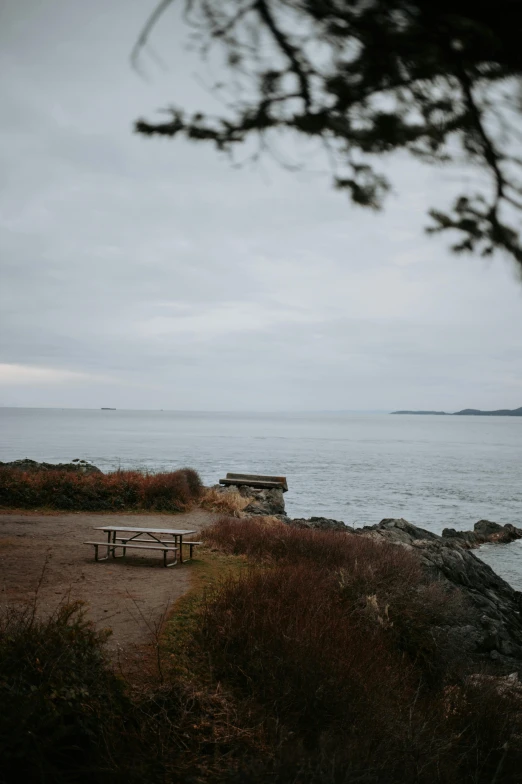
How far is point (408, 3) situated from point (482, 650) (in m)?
9.51

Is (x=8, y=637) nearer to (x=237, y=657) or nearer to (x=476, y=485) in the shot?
(x=237, y=657)

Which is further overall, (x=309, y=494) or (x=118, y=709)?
(x=309, y=494)

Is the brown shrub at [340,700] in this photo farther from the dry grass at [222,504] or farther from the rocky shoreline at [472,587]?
the dry grass at [222,504]

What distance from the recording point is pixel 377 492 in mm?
37219

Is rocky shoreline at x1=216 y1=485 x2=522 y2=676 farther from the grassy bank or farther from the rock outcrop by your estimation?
the grassy bank

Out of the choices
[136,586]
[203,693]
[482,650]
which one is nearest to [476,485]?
[482,650]

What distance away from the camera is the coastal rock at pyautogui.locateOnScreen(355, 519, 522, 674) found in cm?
929

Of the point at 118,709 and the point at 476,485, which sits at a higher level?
the point at 118,709

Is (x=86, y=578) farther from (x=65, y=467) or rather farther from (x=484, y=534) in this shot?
(x=484, y=534)

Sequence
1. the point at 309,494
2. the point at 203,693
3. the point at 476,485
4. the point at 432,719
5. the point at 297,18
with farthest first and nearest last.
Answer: the point at 476,485, the point at 309,494, the point at 432,719, the point at 203,693, the point at 297,18

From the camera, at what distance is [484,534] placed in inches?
969

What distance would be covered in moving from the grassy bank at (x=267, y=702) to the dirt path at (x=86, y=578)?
0.47 meters

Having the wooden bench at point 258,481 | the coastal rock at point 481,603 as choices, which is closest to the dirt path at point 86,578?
the coastal rock at point 481,603

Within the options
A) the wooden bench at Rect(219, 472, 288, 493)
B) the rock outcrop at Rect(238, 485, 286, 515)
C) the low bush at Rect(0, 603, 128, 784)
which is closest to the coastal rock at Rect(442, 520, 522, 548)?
the rock outcrop at Rect(238, 485, 286, 515)
